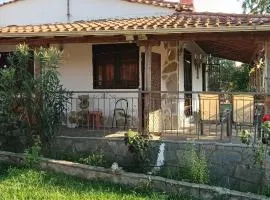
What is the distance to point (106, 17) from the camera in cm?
1414

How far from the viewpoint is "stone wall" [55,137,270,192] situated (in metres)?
8.59

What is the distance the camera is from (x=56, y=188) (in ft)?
25.9

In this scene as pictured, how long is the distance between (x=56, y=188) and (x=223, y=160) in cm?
329

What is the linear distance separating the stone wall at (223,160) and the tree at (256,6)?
77.6 feet

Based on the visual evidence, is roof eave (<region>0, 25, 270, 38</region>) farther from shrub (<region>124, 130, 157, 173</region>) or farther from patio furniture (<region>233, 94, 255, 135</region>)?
shrub (<region>124, 130, 157, 173</region>)

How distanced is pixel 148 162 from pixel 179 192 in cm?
115

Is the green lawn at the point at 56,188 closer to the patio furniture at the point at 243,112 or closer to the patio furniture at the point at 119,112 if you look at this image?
the patio furniture at the point at 243,112

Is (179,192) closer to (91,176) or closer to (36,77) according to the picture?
(91,176)

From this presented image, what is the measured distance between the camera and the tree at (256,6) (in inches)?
1224

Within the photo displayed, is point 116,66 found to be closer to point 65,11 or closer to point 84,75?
point 84,75

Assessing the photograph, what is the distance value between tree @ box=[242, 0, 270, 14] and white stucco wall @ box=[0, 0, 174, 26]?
746 inches

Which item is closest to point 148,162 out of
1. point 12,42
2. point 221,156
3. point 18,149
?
point 221,156

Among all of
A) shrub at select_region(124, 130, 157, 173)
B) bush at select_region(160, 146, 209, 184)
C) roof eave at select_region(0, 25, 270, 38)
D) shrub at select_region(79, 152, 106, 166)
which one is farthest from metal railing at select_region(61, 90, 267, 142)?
roof eave at select_region(0, 25, 270, 38)

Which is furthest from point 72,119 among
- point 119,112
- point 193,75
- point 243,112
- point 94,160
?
point 193,75
